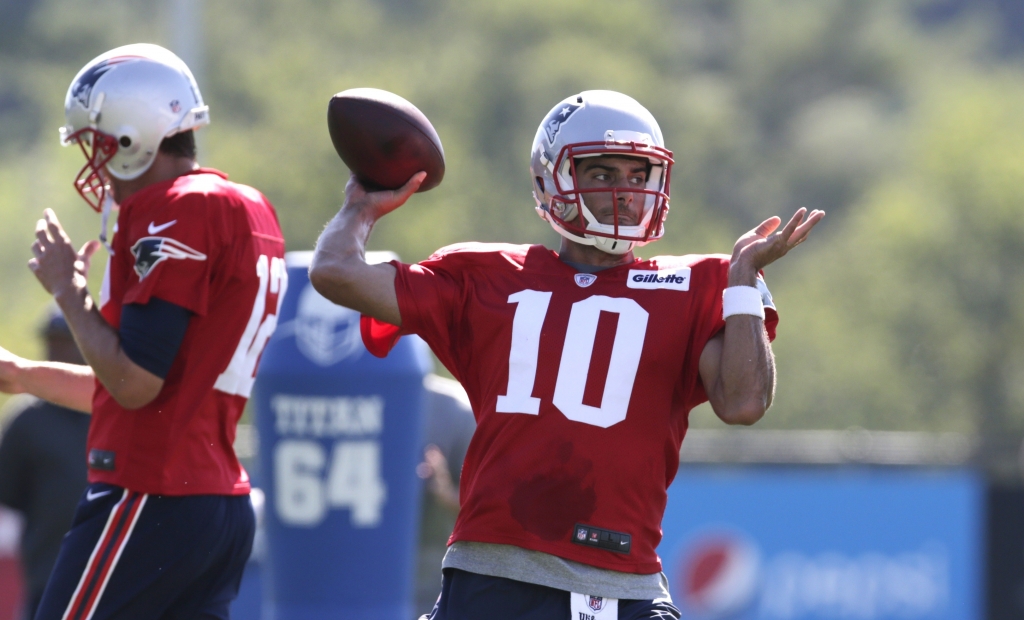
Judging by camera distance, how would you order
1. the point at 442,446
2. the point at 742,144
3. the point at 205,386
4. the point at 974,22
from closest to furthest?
the point at 205,386 → the point at 442,446 → the point at 742,144 → the point at 974,22

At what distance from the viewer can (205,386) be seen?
3.74 meters

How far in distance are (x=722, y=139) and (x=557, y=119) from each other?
132 ft

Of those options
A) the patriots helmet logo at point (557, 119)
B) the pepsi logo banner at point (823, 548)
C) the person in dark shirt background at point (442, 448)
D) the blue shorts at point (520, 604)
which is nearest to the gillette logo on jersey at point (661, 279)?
the patriots helmet logo at point (557, 119)

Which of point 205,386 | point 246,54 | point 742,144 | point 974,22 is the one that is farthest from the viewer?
point 974,22

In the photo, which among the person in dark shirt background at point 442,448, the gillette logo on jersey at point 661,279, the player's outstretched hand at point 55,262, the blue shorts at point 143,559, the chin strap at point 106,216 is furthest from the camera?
the person in dark shirt background at point 442,448

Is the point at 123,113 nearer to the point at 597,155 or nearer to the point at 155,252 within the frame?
the point at 155,252

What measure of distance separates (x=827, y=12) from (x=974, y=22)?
10976 mm

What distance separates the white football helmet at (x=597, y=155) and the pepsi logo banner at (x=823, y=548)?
6719 mm

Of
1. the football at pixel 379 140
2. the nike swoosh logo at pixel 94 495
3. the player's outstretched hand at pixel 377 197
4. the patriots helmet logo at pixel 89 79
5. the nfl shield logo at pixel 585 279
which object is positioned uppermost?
the patriots helmet logo at pixel 89 79

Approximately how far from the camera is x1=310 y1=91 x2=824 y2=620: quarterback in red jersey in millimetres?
3273

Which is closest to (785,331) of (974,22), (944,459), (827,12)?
(944,459)

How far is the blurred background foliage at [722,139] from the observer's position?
95.3 feet

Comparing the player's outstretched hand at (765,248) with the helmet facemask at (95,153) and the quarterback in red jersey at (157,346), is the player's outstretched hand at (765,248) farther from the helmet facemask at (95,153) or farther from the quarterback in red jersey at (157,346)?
the helmet facemask at (95,153)

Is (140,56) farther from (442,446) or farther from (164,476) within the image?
(442,446)
